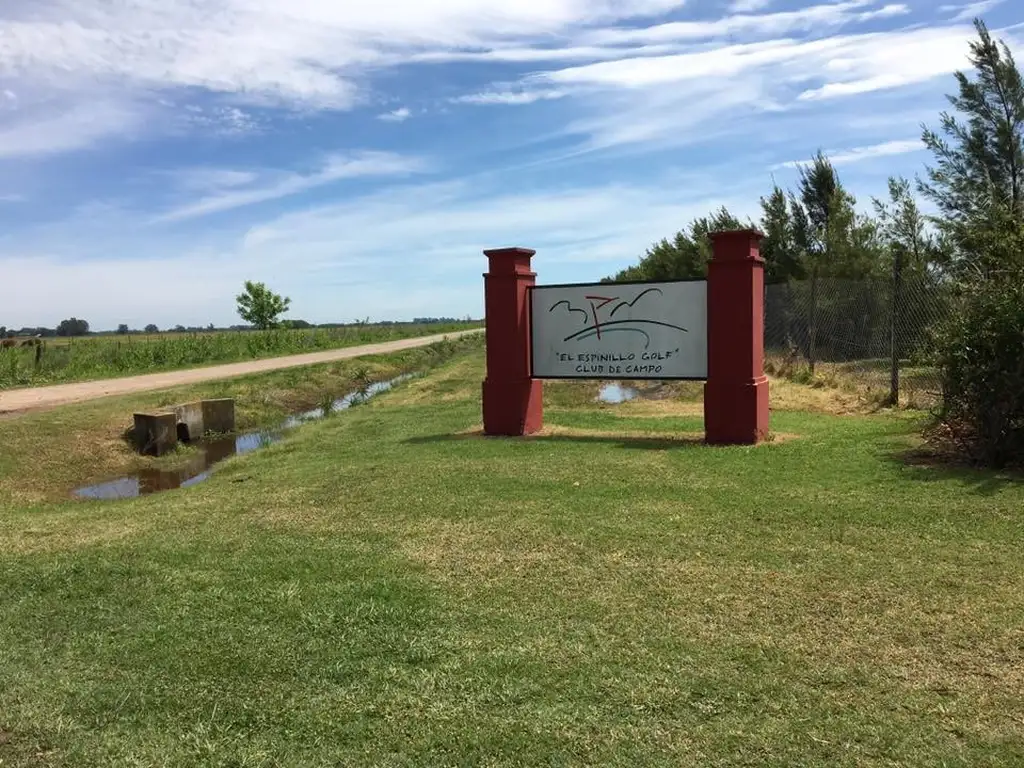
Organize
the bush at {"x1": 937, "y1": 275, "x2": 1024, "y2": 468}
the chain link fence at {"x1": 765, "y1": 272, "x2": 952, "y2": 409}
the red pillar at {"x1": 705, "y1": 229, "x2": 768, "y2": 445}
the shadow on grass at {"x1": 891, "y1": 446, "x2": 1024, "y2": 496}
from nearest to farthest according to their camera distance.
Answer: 1. the shadow on grass at {"x1": 891, "y1": 446, "x2": 1024, "y2": 496}
2. the bush at {"x1": 937, "y1": 275, "x2": 1024, "y2": 468}
3. the red pillar at {"x1": 705, "y1": 229, "x2": 768, "y2": 445}
4. the chain link fence at {"x1": 765, "y1": 272, "x2": 952, "y2": 409}

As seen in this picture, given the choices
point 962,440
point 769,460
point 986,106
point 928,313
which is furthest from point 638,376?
point 986,106

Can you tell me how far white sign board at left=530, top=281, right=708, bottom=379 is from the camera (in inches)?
385

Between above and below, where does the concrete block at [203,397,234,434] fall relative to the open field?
below

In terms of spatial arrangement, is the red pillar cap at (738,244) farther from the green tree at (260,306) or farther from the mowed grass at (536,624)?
the green tree at (260,306)

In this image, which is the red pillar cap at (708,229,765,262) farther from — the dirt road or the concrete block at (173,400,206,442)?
the dirt road

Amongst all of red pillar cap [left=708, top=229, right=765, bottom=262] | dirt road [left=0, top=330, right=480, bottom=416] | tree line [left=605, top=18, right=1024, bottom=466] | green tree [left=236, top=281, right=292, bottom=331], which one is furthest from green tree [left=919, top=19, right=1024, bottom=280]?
green tree [left=236, top=281, right=292, bottom=331]

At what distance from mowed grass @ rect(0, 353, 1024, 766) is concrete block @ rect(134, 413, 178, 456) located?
6393 millimetres

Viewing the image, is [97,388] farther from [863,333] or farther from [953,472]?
[953,472]

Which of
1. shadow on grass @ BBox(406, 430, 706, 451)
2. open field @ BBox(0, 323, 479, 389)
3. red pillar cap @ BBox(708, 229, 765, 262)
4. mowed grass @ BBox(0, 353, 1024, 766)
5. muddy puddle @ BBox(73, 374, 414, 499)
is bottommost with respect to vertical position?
muddy puddle @ BBox(73, 374, 414, 499)

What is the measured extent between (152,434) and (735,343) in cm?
994

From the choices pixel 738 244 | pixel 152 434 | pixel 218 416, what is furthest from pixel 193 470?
pixel 738 244

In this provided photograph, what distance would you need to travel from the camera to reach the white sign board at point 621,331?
385 inches

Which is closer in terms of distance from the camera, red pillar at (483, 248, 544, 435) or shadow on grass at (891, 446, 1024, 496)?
shadow on grass at (891, 446, 1024, 496)

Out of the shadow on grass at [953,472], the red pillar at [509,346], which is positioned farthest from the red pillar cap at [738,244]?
the shadow on grass at [953,472]
